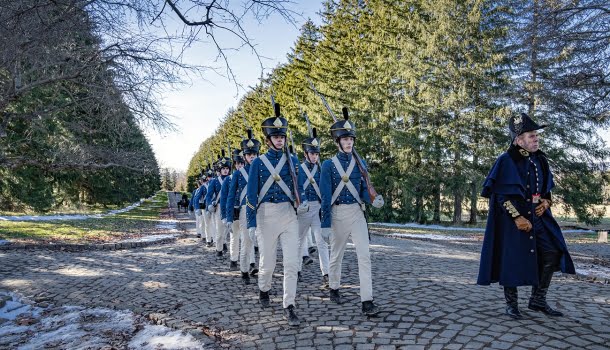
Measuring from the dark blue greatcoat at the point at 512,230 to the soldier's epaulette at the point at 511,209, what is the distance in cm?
1

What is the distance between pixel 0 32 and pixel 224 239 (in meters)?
6.81

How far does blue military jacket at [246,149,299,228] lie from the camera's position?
5645 millimetres

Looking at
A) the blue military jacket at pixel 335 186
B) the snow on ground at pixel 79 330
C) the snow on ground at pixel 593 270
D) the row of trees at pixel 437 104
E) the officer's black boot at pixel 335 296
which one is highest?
the row of trees at pixel 437 104

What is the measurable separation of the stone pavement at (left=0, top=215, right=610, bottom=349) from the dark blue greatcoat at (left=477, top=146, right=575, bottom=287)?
1.68 feet

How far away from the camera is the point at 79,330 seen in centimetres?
528

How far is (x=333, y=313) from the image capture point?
5320 millimetres

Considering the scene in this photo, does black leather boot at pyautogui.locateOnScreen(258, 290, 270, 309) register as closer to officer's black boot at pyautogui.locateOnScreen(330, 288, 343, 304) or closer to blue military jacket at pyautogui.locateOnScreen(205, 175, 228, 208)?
officer's black boot at pyautogui.locateOnScreen(330, 288, 343, 304)

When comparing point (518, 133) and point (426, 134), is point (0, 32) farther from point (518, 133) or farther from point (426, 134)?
point (426, 134)

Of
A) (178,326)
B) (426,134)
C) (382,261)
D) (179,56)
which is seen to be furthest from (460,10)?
(178,326)

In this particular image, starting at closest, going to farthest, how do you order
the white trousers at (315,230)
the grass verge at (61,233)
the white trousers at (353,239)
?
1. the white trousers at (353,239)
2. the white trousers at (315,230)
3. the grass verge at (61,233)

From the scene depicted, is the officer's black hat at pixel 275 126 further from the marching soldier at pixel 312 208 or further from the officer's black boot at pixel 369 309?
the officer's black boot at pixel 369 309

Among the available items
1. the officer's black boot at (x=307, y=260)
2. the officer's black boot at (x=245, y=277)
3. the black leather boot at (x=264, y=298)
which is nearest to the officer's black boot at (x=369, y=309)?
the black leather boot at (x=264, y=298)

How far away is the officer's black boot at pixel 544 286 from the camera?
4.93 metres

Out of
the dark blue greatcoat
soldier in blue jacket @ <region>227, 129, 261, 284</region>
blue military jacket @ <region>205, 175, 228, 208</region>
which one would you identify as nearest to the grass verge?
blue military jacket @ <region>205, 175, 228, 208</region>
